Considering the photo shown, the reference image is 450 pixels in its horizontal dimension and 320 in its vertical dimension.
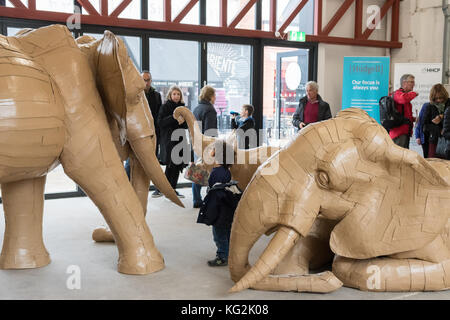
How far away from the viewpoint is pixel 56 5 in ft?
19.2

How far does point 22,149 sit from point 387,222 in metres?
1.79

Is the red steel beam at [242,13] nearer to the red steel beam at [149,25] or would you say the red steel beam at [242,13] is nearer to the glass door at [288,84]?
the red steel beam at [149,25]

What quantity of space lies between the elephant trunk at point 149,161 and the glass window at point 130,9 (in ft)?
11.6

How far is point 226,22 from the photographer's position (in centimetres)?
693

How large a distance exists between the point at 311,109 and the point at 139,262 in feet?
13.0

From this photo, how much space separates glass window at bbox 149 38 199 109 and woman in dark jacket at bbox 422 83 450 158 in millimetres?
3010

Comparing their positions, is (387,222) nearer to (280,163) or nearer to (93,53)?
(280,163)

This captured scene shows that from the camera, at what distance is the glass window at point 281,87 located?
7.71 meters

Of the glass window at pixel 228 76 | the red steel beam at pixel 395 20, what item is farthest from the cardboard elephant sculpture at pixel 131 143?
the red steel beam at pixel 395 20

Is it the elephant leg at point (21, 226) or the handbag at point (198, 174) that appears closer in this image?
the elephant leg at point (21, 226)

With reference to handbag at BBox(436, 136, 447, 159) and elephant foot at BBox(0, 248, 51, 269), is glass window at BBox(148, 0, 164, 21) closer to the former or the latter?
handbag at BBox(436, 136, 447, 159)

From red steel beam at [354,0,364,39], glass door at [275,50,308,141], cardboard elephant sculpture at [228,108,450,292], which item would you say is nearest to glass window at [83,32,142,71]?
glass door at [275,50,308,141]

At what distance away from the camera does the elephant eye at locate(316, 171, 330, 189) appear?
7.87 ft
